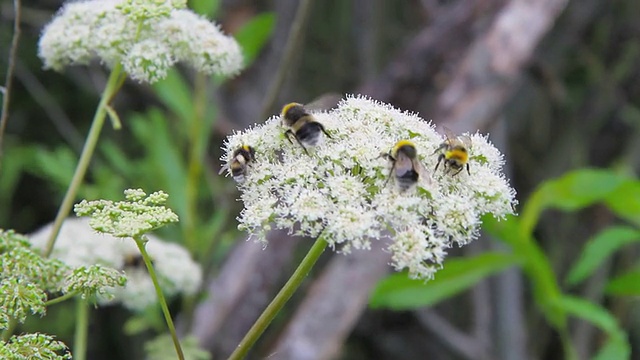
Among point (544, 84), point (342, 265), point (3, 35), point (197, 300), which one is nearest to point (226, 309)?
point (197, 300)

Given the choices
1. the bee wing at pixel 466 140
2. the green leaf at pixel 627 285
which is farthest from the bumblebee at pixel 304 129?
the green leaf at pixel 627 285

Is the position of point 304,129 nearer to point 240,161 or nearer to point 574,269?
point 240,161

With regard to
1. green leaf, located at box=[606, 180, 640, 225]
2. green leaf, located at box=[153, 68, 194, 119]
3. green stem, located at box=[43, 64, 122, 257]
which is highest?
green leaf, located at box=[606, 180, 640, 225]

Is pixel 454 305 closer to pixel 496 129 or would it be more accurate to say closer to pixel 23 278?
pixel 496 129

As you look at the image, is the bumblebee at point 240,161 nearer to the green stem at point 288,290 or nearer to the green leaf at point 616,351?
the green stem at point 288,290

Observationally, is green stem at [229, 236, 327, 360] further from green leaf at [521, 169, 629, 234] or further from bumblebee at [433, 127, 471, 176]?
green leaf at [521, 169, 629, 234]

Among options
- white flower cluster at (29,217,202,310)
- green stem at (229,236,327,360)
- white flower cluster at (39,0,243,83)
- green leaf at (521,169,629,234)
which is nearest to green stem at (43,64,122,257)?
white flower cluster at (39,0,243,83)
